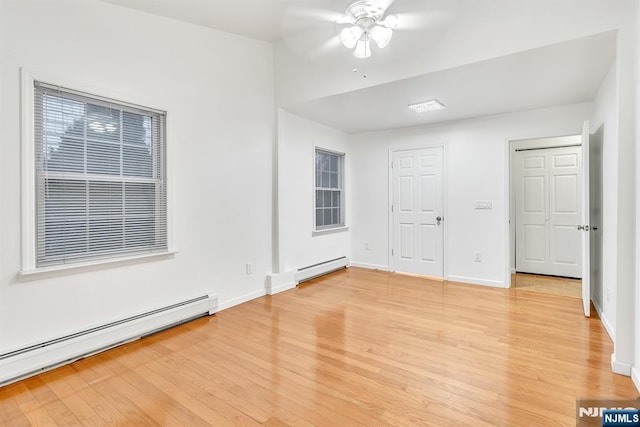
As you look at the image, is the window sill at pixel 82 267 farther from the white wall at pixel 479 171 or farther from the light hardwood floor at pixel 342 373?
the white wall at pixel 479 171

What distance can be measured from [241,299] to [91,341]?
5.18 feet

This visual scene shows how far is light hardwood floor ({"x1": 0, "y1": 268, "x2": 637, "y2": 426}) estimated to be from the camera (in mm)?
1876

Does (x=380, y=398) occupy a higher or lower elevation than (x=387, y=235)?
lower

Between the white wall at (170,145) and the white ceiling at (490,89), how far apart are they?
3.07ft

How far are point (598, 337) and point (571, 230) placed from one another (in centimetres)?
275

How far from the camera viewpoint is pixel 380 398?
2.01 meters

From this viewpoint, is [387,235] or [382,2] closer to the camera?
[382,2]

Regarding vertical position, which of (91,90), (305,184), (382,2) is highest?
(382,2)

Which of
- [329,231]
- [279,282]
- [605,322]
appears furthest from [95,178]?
[605,322]

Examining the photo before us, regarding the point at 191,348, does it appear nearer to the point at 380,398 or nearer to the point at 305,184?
the point at 380,398

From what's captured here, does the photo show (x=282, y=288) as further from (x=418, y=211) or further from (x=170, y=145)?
(x=418, y=211)

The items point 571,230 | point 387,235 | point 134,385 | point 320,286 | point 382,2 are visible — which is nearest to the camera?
point 134,385

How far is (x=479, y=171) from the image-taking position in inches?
184

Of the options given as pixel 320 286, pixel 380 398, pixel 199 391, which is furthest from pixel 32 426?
pixel 320 286
